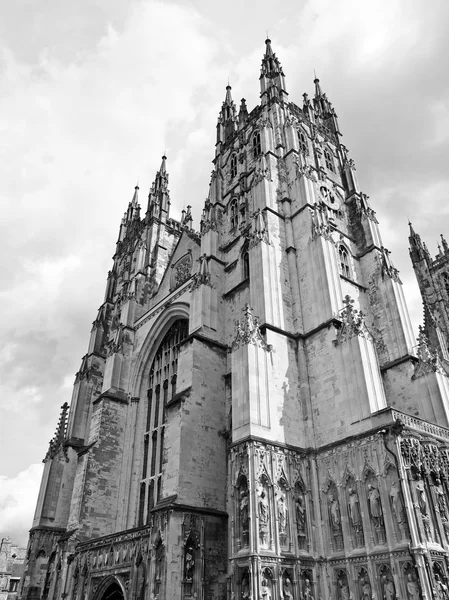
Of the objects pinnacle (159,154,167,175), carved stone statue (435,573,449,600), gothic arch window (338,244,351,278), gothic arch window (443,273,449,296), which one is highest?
pinnacle (159,154,167,175)

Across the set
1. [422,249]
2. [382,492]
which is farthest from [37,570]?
[422,249]

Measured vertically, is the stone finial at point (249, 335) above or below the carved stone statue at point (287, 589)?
above

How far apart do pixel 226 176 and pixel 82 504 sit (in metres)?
20.4

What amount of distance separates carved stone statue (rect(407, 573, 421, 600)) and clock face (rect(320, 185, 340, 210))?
1777cm

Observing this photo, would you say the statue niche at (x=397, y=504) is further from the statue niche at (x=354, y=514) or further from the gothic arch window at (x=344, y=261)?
the gothic arch window at (x=344, y=261)

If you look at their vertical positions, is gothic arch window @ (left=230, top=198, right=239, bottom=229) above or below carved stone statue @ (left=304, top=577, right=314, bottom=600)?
above

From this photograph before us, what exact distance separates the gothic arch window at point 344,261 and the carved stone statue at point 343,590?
12565mm

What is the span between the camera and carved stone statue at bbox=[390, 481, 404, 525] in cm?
1240

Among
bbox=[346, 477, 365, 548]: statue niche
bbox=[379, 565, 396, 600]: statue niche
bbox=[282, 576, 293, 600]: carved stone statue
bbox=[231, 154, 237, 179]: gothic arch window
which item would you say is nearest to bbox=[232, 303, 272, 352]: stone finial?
bbox=[346, 477, 365, 548]: statue niche

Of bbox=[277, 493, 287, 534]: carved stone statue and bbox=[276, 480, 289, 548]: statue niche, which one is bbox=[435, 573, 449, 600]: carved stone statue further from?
bbox=[277, 493, 287, 534]: carved stone statue

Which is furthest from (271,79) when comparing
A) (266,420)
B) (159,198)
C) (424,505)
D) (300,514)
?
(424,505)

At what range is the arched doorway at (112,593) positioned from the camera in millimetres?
17562

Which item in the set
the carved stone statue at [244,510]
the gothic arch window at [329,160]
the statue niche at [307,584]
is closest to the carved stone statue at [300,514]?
the statue niche at [307,584]

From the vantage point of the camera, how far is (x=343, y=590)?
13211 mm
